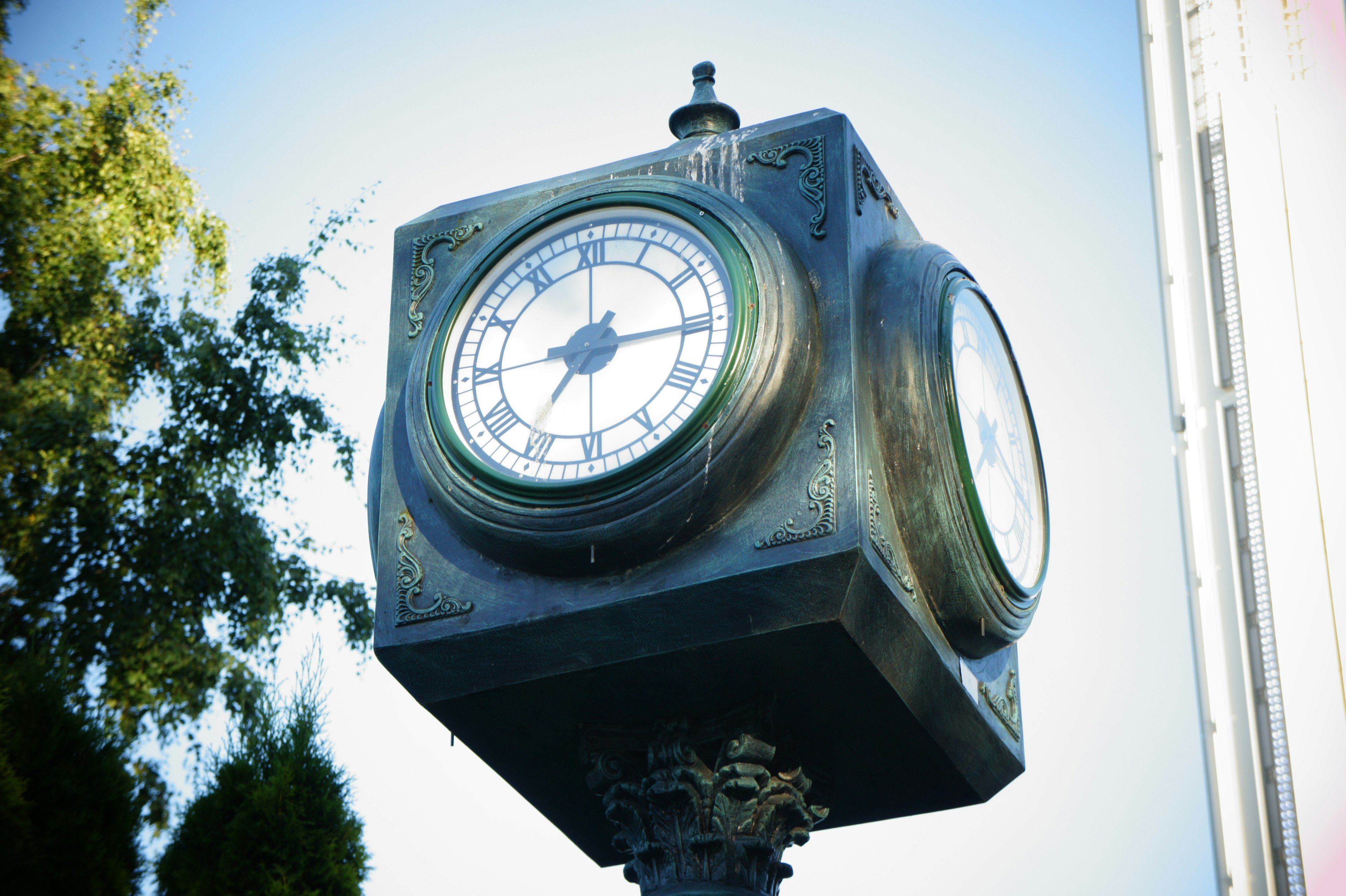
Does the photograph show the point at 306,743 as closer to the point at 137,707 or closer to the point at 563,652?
the point at 563,652

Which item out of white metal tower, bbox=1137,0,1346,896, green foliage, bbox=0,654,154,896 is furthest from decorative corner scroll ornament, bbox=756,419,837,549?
white metal tower, bbox=1137,0,1346,896

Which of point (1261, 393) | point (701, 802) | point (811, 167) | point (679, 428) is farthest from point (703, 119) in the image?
point (1261, 393)

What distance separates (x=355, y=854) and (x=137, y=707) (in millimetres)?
7305

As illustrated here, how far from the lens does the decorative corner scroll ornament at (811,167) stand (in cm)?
560

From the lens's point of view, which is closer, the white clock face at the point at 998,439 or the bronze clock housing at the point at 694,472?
the bronze clock housing at the point at 694,472

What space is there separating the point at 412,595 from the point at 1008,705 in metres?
2.11

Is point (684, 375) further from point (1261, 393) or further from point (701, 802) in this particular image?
point (1261, 393)

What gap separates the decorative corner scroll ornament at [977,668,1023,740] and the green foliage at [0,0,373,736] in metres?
7.24

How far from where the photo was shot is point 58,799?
213 inches

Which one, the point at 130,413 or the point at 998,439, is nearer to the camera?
the point at 998,439

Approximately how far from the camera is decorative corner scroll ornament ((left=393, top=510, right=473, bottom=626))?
17.6 feet

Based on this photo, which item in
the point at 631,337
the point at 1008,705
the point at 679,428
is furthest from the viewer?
the point at 1008,705

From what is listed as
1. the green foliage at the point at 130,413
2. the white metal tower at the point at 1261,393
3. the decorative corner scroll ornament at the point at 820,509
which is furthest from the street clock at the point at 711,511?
the white metal tower at the point at 1261,393

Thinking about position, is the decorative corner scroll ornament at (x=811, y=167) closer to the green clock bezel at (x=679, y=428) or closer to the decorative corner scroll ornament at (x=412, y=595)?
the green clock bezel at (x=679, y=428)
